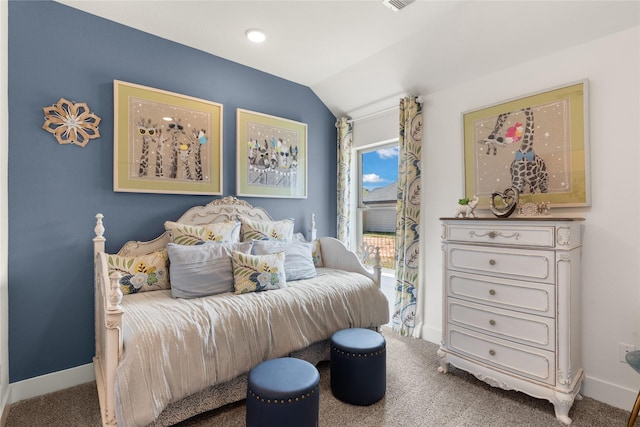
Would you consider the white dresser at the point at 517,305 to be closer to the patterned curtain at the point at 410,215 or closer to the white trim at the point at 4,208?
the patterned curtain at the point at 410,215

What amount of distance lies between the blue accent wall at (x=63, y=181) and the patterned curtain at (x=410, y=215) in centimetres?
191

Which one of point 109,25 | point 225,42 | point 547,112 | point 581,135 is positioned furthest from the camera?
point 225,42

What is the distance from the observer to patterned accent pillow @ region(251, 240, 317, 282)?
261 cm

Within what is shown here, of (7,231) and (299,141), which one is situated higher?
(299,141)

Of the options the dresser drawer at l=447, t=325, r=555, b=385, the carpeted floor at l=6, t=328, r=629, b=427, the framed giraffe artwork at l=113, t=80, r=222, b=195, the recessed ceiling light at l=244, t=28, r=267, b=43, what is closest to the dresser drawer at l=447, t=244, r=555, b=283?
the dresser drawer at l=447, t=325, r=555, b=385

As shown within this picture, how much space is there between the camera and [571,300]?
1.88 meters

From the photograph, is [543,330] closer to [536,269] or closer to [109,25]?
[536,269]

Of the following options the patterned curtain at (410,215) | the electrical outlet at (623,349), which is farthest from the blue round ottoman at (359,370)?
the electrical outlet at (623,349)

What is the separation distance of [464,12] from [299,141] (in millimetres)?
1889

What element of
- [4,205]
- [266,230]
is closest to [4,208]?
[4,205]

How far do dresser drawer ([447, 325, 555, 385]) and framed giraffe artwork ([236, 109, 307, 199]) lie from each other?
2.06 m

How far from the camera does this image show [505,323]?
2.04 meters

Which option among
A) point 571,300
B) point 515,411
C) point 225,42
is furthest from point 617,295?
point 225,42

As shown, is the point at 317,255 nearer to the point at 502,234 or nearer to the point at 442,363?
the point at 442,363
